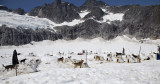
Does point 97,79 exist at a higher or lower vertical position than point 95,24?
lower

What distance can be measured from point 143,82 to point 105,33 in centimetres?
16406

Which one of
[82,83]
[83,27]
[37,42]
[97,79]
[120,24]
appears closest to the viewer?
[82,83]

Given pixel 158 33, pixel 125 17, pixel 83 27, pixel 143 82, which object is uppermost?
pixel 125 17

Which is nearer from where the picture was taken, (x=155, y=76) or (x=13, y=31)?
(x=155, y=76)

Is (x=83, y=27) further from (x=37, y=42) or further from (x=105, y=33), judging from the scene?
(x=37, y=42)

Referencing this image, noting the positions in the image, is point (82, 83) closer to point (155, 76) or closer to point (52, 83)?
point (52, 83)

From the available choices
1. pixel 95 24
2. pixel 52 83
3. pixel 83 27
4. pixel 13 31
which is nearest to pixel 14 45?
pixel 13 31

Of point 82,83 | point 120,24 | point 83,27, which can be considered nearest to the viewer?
point 82,83

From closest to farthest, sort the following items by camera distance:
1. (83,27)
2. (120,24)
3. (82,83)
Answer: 1. (82,83)
2. (120,24)
3. (83,27)

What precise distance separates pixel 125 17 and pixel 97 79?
19873 centimetres

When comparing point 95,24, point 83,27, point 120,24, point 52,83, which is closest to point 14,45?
point 83,27

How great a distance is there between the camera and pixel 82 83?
8.78 meters

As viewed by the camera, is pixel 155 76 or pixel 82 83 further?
pixel 155 76

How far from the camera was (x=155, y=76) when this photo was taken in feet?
33.7
